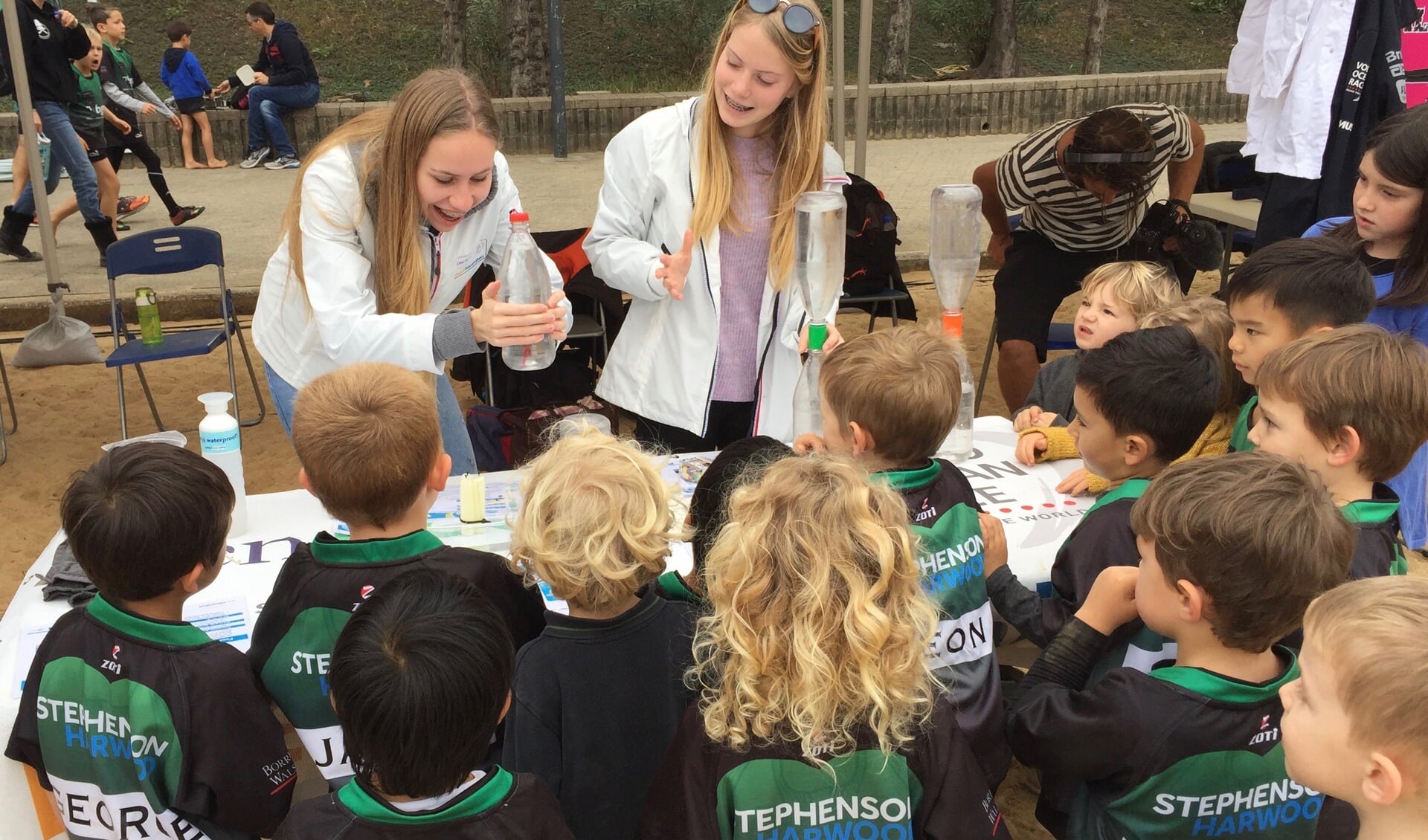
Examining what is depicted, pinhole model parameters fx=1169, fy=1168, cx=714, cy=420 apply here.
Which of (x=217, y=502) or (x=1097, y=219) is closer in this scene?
(x=217, y=502)

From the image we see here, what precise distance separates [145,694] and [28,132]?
4299mm

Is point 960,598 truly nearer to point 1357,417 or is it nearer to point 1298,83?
point 1357,417

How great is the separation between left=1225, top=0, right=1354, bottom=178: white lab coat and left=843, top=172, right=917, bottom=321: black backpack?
1.50 meters

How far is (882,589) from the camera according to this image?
1458mm

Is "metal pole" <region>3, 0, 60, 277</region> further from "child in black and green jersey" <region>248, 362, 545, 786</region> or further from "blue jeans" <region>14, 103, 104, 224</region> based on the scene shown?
"child in black and green jersey" <region>248, 362, 545, 786</region>

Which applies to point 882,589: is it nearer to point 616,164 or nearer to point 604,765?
point 604,765

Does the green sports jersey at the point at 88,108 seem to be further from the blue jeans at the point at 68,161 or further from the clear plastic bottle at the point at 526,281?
the clear plastic bottle at the point at 526,281

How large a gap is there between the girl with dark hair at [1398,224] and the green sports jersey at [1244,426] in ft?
2.16

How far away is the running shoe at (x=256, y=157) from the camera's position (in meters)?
10.6

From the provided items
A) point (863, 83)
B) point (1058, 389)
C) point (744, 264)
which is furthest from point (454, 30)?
point (1058, 389)

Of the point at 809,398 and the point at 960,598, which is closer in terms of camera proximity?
the point at 960,598

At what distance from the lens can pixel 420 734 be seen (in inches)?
51.6

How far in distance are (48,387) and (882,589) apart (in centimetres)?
535

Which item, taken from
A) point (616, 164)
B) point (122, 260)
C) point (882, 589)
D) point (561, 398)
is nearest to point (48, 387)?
point (122, 260)
